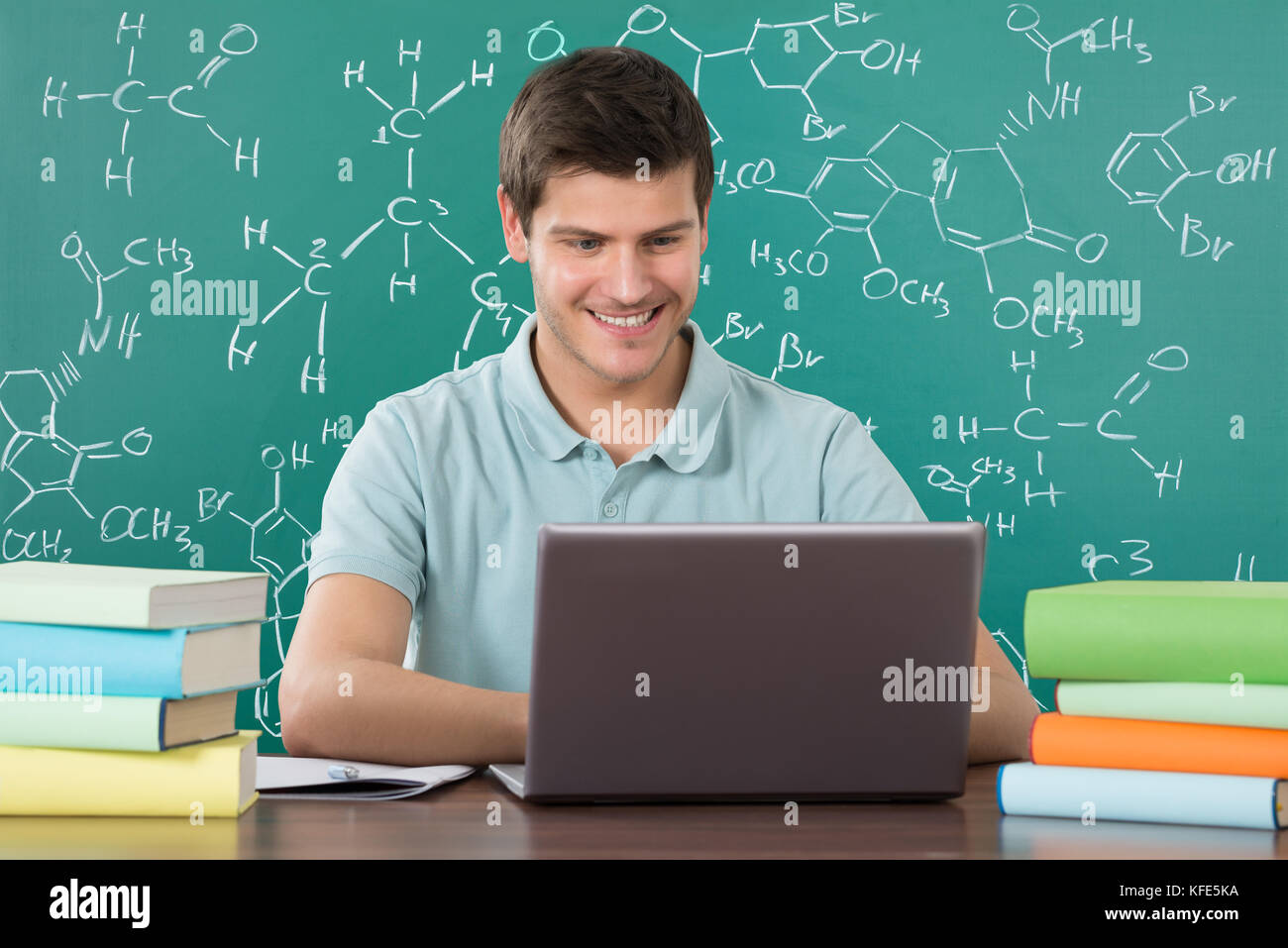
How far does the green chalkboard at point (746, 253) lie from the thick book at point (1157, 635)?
2332 millimetres

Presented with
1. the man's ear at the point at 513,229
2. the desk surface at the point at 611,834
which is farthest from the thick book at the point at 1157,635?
the man's ear at the point at 513,229

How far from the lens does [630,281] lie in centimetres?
155

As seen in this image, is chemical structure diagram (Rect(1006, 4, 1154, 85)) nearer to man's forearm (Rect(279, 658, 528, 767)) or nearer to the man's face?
the man's face

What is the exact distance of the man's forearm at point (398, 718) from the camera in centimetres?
113

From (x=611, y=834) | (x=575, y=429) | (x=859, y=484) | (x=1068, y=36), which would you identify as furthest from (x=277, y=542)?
(x=611, y=834)

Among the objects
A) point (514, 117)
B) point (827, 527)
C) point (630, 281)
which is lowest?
point (827, 527)

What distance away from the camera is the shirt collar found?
64.1 inches

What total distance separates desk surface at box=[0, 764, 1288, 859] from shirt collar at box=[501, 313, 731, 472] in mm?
726

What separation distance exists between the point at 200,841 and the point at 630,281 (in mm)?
916

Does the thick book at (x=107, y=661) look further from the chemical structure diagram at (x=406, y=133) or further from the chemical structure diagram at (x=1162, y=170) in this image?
the chemical structure diagram at (x=1162, y=170)

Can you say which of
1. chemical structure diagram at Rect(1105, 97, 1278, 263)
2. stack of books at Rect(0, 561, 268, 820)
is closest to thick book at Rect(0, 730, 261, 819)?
stack of books at Rect(0, 561, 268, 820)

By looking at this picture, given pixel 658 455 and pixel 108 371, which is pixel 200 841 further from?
pixel 108 371

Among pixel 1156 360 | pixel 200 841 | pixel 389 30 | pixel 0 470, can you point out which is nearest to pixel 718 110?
pixel 389 30
